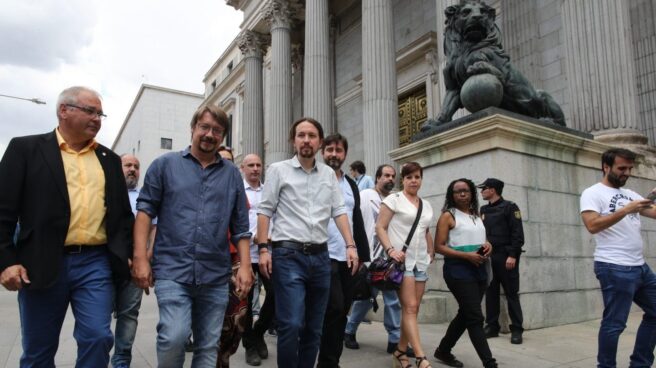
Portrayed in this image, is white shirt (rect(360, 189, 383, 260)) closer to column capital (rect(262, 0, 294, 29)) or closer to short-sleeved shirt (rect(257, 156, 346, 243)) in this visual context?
short-sleeved shirt (rect(257, 156, 346, 243))

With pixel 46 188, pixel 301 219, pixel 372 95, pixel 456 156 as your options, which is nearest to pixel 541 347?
pixel 456 156

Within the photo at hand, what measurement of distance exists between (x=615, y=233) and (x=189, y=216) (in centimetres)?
336

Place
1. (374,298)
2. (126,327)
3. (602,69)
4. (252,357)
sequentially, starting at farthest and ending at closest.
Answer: (602,69) < (374,298) < (252,357) < (126,327)

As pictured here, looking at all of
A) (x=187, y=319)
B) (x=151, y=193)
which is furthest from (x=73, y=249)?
(x=187, y=319)

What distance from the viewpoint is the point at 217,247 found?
2969mm

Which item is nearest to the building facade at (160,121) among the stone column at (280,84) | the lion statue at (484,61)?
the stone column at (280,84)

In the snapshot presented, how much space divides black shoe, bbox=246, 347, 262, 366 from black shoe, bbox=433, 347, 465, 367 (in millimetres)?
1724

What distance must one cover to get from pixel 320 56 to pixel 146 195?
47.5 feet

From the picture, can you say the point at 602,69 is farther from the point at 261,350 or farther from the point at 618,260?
the point at 261,350

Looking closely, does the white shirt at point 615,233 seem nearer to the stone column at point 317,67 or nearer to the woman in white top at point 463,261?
the woman in white top at point 463,261

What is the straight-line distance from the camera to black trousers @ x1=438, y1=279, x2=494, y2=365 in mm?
4270

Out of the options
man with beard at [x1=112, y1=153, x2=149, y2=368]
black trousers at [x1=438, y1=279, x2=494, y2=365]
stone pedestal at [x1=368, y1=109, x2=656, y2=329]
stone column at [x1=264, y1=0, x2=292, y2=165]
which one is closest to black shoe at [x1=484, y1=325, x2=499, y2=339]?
stone pedestal at [x1=368, y1=109, x2=656, y2=329]

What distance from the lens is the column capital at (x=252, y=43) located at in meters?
22.7

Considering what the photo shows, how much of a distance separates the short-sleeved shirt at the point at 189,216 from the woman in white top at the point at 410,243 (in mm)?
1772
